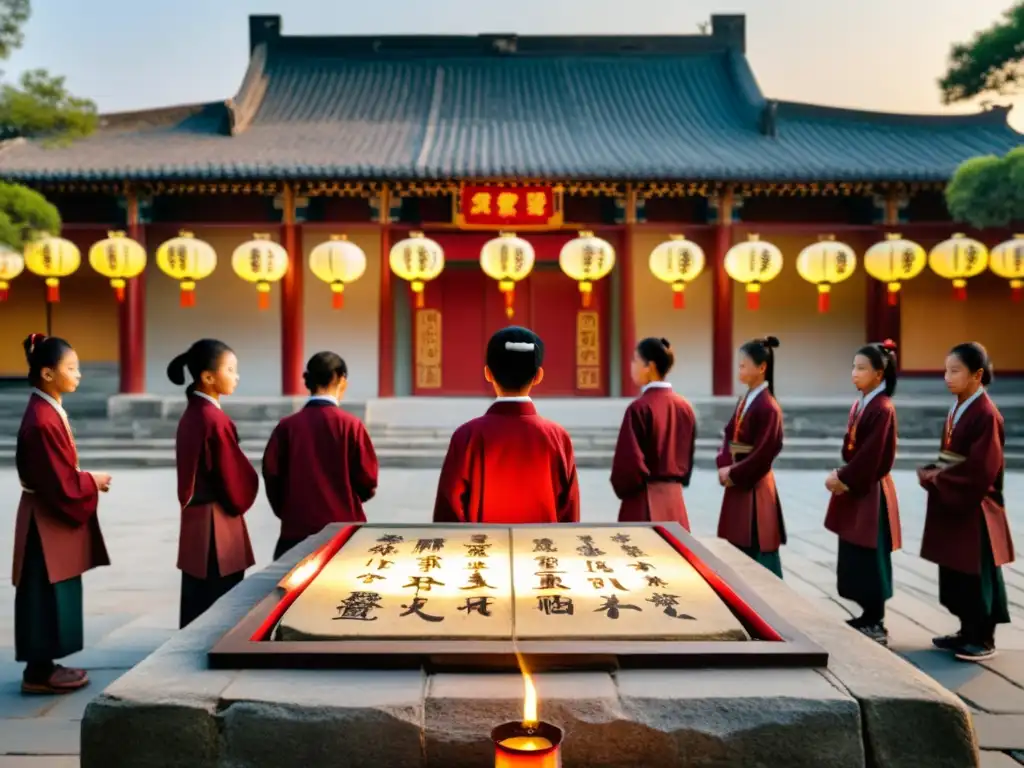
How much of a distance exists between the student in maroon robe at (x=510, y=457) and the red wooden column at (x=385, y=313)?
9.48 meters

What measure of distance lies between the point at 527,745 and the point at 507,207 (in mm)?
11241

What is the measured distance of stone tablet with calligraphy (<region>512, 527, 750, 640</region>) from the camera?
5.55ft

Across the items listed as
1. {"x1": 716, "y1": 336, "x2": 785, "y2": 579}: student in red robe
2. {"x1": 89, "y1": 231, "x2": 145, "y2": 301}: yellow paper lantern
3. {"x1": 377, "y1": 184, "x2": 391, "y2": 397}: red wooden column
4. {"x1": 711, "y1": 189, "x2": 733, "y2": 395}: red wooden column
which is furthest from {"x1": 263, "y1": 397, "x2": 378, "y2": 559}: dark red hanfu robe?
{"x1": 711, "y1": 189, "x2": 733, "y2": 395}: red wooden column

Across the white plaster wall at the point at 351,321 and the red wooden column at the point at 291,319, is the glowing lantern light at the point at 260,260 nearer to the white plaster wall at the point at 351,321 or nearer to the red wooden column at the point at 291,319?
the red wooden column at the point at 291,319

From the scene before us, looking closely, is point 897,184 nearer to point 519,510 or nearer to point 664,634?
point 519,510

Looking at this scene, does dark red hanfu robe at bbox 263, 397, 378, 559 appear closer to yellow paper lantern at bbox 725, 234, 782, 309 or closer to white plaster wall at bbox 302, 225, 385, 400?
yellow paper lantern at bbox 725, 234, 782, 309

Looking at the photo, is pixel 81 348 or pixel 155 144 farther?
pixel 81 348

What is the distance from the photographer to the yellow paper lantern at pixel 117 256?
10.4 m

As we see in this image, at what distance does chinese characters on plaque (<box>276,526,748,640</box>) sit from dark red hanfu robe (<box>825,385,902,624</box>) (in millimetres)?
1794

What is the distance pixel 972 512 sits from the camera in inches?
142

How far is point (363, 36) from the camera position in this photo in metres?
15.8

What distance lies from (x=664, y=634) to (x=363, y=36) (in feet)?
53.1

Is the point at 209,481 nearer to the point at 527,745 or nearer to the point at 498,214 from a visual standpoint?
the point at 527,745

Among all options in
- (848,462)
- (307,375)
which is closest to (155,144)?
(307,375)
